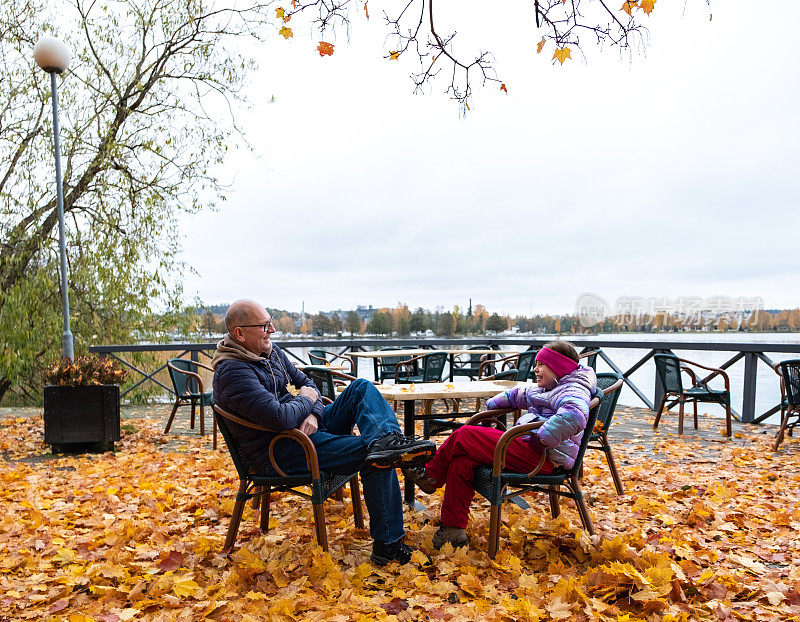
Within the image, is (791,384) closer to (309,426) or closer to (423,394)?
(423,394)

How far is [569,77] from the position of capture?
3727mm

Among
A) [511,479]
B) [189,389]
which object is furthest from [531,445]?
[189,389]

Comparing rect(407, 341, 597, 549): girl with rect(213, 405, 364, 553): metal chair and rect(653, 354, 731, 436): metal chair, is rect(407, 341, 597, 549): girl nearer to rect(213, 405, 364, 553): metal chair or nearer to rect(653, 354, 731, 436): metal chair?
rect(213, 405, 364, 553): metal chair

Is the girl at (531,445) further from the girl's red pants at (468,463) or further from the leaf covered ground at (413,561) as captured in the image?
the leaf covered ground at (413,561)

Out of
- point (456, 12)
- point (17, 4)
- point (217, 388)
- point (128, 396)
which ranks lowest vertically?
point (128, 396)

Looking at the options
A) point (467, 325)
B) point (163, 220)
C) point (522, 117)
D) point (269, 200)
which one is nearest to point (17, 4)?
point (163, 220)

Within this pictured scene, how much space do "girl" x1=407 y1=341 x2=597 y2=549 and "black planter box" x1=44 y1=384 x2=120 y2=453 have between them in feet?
13.1

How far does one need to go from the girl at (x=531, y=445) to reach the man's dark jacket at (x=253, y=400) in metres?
0.74

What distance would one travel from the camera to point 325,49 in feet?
11.8

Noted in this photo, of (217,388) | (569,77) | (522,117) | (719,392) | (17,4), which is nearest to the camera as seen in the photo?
(217,388)

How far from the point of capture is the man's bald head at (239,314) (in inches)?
113

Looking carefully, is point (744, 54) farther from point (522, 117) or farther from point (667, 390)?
point (667, 390)

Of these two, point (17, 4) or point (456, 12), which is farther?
point (17, 4)

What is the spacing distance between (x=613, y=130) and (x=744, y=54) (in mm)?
4186
